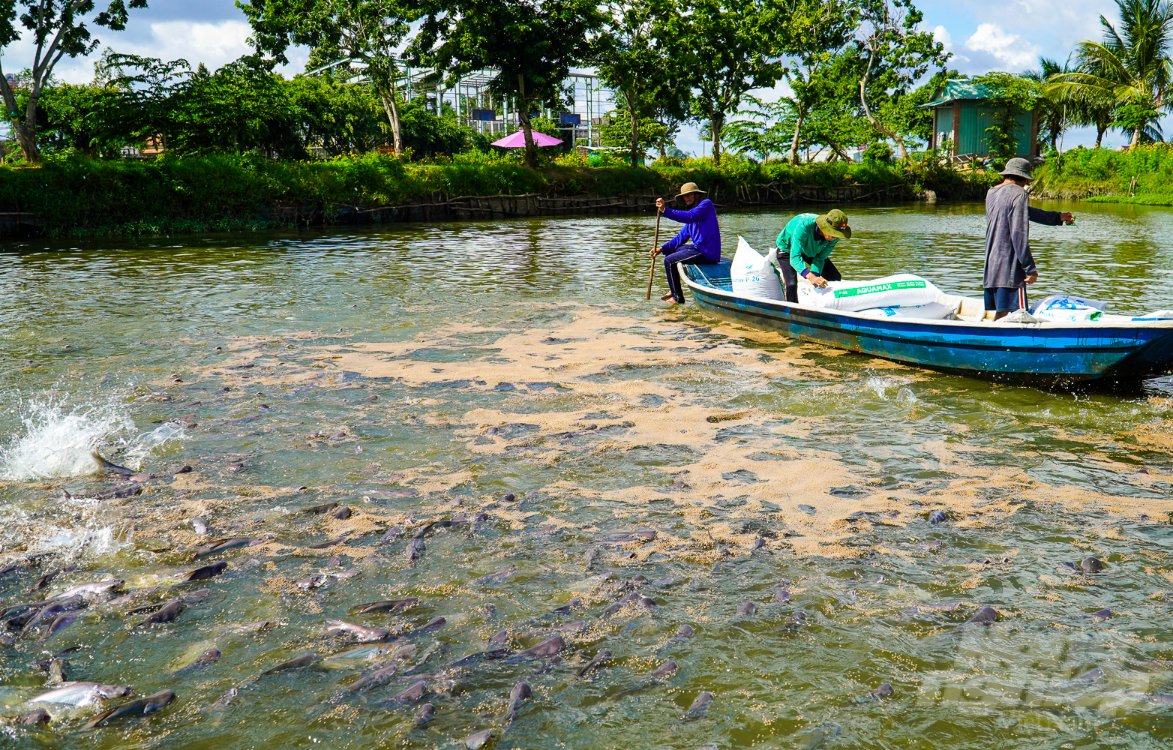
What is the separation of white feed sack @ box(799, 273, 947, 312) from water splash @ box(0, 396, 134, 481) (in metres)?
7.92

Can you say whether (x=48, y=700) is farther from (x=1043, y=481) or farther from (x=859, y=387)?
(x=859, y=387)

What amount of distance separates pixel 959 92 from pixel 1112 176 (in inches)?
390

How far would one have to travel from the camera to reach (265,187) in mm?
35156

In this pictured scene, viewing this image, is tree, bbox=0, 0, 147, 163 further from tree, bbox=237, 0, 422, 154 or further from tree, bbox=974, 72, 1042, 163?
tree, bbox=974, 72, 1042, 163

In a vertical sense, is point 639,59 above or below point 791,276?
above

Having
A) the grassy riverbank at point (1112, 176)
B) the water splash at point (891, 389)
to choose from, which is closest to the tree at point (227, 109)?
the water splash at point (891, 389)

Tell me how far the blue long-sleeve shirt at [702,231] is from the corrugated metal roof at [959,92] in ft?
147

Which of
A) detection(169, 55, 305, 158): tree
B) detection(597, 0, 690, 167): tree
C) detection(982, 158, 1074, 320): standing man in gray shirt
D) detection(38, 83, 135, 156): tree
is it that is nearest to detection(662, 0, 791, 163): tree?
detection(597, 0, 690, 167): tree

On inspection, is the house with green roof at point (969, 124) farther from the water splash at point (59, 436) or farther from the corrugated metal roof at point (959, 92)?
the water splash at point (59, 436)

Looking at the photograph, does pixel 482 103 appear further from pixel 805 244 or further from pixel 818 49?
pixel 805 244

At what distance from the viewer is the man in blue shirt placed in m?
15.0

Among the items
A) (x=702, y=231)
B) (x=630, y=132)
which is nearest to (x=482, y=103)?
(x=630, y=132)

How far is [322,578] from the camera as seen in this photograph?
5430mm

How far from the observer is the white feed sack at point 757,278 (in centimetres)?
1287
